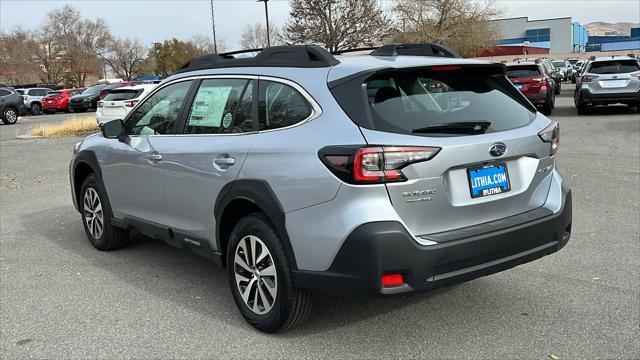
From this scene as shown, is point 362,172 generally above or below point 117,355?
above

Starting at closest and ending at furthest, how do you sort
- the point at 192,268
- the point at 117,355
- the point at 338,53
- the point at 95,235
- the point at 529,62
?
the point at 117,355 < the point at 338,53 < the point at 192,268 < the point at 95,235 < the point at 529,62

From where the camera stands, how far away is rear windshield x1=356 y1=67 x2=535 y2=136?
10.9 feet

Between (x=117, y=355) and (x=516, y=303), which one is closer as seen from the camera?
(x=117, y=355)

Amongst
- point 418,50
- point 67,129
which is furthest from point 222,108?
point 67,129

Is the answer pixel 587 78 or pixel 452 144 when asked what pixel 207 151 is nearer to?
pixel 452 144

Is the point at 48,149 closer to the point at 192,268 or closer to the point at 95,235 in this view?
the point at 95,235

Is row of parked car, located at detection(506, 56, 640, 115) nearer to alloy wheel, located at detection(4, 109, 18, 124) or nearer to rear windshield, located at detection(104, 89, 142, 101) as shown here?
rear windshield, located at detection(104, 89, 142, 101)

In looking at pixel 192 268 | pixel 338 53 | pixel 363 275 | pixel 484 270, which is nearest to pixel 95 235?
pixel 192 268

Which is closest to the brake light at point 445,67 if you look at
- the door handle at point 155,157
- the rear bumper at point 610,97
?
the door handle at point 155,157

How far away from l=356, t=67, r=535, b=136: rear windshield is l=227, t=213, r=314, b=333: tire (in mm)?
999

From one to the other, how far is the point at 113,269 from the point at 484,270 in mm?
3407

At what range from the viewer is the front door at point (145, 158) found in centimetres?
466

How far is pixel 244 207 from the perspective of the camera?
3.88 meters

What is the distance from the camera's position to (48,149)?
52.0 feet
